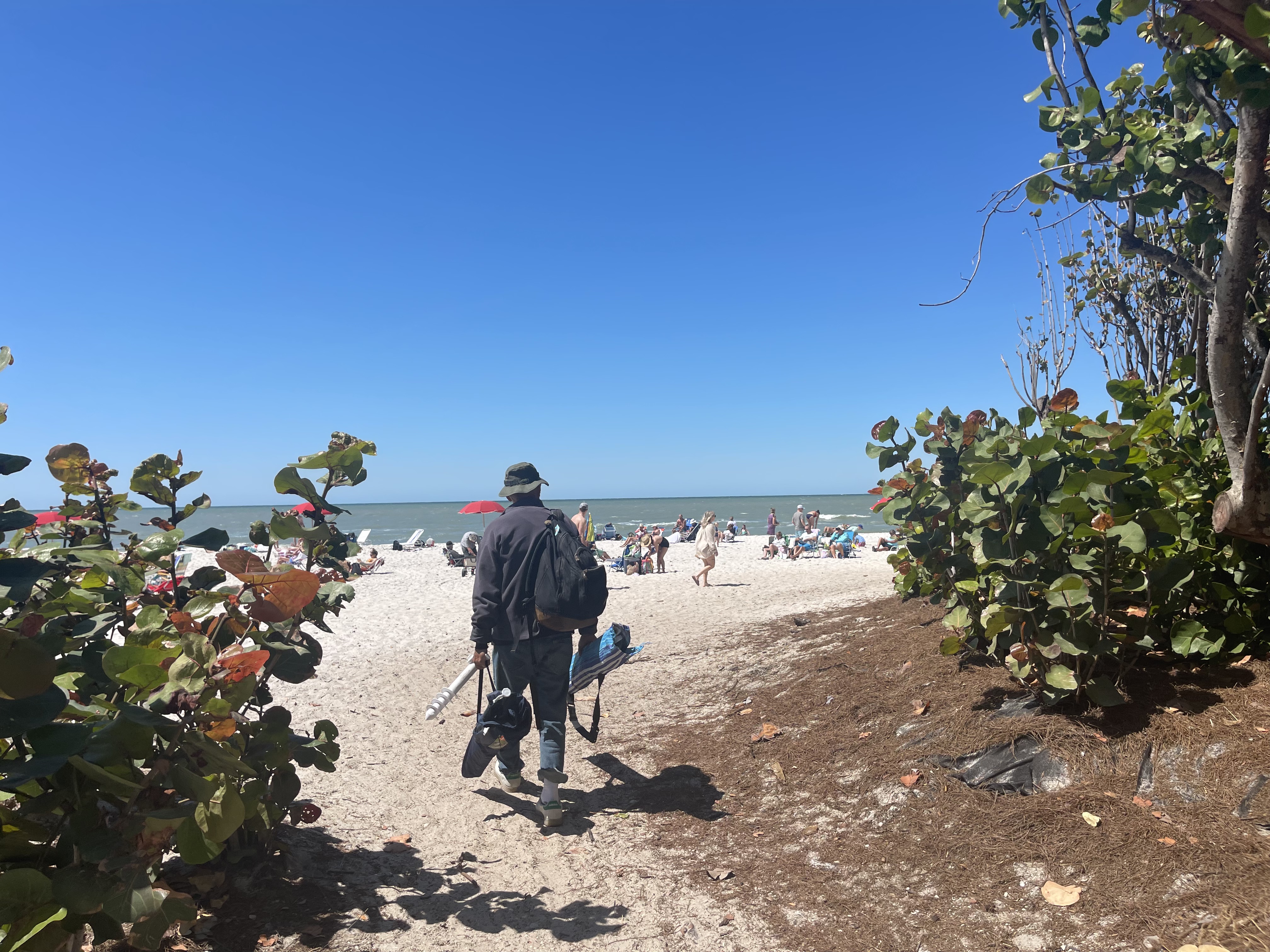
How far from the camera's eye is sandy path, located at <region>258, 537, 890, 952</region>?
3.26 m

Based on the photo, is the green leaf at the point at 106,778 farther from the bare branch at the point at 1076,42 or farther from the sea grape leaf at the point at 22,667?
the bare branch at the point at 1076,42

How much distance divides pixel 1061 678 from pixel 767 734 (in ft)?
7.41

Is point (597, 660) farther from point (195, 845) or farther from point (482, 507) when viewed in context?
point (482, 507)

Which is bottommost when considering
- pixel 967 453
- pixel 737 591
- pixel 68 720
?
pixel 737 591

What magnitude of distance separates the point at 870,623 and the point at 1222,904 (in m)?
4.63

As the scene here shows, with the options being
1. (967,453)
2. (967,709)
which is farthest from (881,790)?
(967,453)

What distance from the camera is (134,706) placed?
194 cm

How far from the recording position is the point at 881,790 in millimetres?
3877

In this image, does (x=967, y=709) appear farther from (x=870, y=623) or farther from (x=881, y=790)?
(x=870, y=623)

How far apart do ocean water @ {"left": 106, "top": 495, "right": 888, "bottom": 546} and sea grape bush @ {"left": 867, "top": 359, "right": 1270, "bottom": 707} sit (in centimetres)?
2661

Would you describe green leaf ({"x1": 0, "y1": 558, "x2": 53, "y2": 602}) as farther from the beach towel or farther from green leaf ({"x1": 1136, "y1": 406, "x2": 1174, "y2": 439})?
green leaf ({"x1": 1136, "y1": 406, "x2": 1174, "y2": 439})

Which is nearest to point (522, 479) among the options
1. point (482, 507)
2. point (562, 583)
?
point (562, 583)

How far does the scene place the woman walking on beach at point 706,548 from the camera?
666 inches

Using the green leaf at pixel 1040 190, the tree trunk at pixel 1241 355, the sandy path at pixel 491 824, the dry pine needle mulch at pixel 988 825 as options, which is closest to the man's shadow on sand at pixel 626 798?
the sandy path at pixel 491 824
